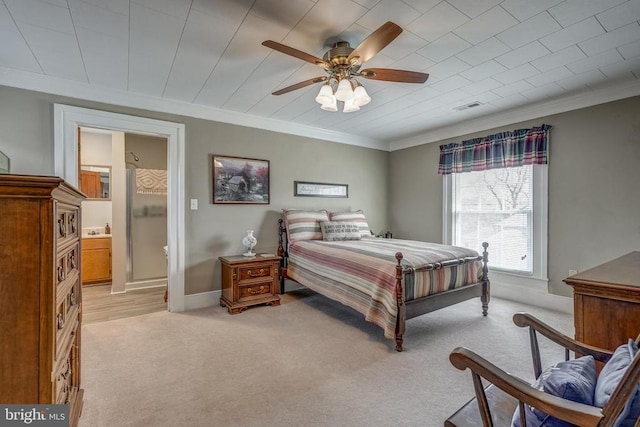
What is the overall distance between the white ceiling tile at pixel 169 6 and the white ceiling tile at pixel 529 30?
7.26 ft

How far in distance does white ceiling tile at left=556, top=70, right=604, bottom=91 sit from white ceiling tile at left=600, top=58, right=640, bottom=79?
6 centimetres

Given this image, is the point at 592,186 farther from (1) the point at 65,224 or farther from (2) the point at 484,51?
(1) the point at 65,224

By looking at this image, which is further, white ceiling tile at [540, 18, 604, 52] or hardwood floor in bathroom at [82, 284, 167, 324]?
hardwood floor in bathroom at [82, 284, 167, 324]

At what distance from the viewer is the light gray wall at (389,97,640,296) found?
3119 mm

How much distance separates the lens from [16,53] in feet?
8.04

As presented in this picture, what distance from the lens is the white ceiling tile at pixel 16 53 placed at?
2213mm

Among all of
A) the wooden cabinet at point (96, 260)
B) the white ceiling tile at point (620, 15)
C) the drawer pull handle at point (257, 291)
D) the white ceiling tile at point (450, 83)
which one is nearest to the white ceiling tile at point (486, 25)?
the white ceiling tile at point (620, 15)

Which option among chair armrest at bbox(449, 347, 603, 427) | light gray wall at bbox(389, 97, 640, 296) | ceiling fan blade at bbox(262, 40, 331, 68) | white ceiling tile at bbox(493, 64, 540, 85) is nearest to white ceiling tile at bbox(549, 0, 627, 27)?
white ceiling tile at bbox(493, 64, 540, 85)

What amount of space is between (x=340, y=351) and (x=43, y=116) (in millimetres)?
3603

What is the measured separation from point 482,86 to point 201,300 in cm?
407

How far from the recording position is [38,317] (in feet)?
3.17

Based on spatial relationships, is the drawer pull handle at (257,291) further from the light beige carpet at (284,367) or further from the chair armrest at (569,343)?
the chair armrest at (569,343)

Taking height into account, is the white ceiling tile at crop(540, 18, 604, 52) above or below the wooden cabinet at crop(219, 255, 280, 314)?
above

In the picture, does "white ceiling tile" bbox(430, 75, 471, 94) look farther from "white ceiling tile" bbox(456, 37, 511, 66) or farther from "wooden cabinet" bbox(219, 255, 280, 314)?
"wooden cabinet" bbox(219, 255, 280, 314)
